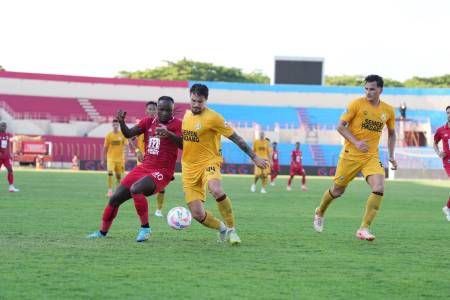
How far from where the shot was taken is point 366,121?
11.8 metres

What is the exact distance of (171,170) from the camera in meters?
11.1

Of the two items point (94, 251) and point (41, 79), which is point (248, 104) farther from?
point (94, 251)

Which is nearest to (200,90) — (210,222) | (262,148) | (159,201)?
(210,222)

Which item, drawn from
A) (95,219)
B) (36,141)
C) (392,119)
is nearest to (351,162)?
(392,119)

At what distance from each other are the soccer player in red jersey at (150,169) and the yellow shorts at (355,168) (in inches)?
101

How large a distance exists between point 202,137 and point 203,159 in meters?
0.30

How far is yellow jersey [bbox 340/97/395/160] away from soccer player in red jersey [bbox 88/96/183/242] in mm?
2598

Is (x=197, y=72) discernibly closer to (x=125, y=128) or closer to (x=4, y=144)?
(x=4, y=144)

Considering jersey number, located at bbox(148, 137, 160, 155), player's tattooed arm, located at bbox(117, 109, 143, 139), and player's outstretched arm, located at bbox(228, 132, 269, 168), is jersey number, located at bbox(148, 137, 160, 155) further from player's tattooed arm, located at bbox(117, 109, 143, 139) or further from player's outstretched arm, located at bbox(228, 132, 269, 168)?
player's outstretched arm, located at bbox(228, 132, 269, 168)

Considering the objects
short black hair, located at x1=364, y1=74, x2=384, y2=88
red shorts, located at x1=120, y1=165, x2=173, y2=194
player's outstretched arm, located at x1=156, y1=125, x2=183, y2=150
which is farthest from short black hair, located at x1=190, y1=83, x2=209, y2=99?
short black hair, located at x1=364, y1=74, x2=384, y2=88

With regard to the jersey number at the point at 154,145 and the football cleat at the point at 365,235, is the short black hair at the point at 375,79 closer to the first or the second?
the football cleat at the point at 365,235

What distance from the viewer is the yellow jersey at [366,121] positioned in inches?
463

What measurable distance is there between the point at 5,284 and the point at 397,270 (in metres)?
3.96

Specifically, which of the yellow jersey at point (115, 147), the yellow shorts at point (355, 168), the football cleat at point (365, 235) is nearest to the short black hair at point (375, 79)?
the yellow shorts at point (355, 168)
